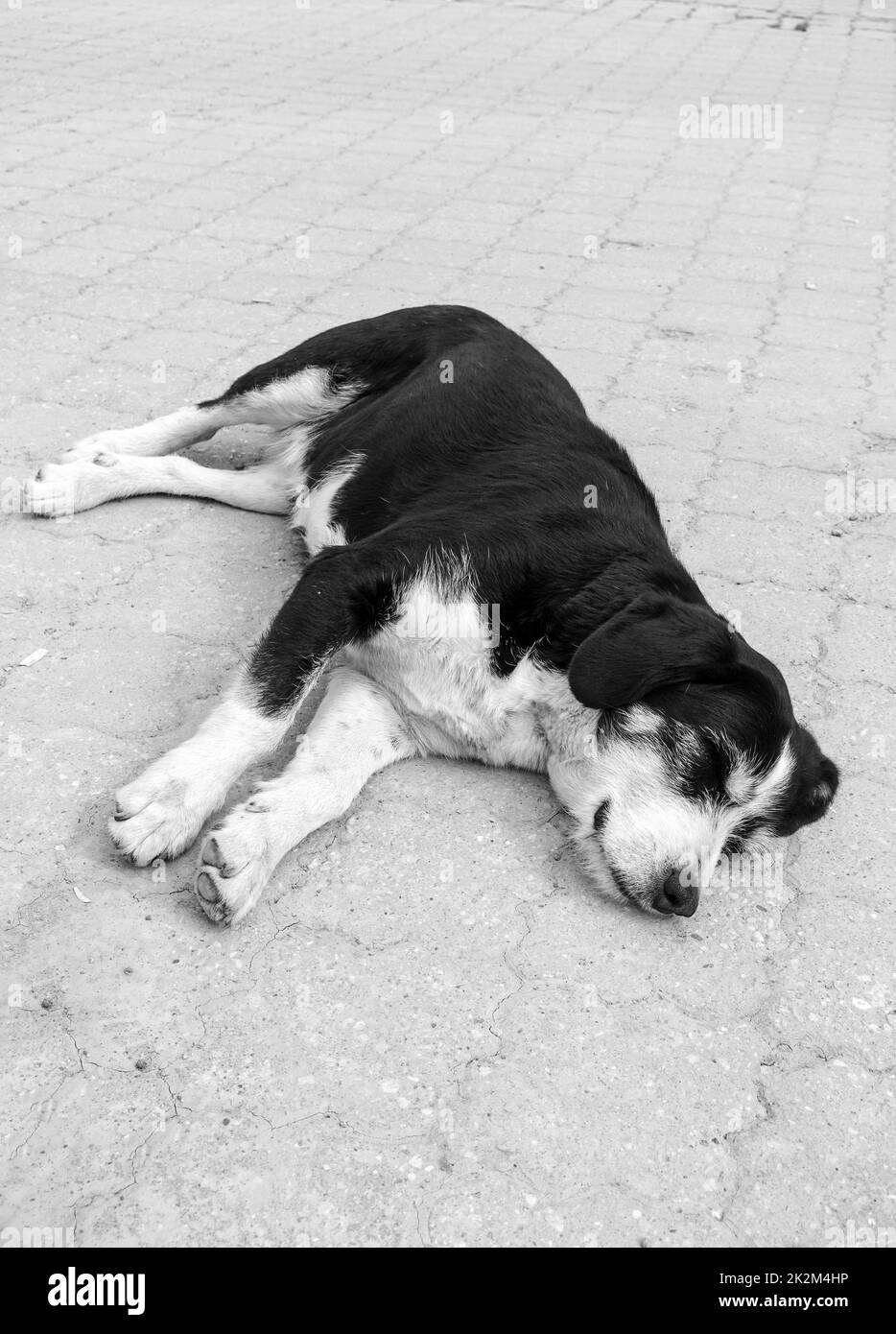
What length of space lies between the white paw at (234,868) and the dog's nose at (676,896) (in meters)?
0.93

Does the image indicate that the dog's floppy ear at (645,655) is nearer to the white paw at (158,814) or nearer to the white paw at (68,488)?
the white paw at (158,814)

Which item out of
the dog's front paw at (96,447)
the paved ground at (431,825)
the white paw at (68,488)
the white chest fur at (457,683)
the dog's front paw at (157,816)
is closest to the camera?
the paved ground at (431,825)

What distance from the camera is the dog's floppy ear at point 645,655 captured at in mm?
2922

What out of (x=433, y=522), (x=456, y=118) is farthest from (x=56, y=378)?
(x=456, y=118)

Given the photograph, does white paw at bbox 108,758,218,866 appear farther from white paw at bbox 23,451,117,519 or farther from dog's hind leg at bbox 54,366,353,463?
dog's hind leg at bbox 54,366,353,463

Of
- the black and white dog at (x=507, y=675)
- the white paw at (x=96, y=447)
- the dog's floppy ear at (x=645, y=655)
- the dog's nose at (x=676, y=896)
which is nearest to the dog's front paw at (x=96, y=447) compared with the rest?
the white paw at (x=96, y=447)

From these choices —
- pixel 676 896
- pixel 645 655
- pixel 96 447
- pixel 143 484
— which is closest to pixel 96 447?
pixel 96 447

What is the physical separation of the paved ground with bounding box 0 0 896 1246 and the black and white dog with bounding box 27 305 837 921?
128 millimetres

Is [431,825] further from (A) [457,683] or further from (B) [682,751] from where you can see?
(B) [682,751]

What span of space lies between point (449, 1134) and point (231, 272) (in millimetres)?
5221

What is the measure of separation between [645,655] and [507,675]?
49cm

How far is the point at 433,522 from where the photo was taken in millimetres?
3381

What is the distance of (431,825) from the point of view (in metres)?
3.21
